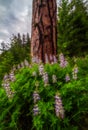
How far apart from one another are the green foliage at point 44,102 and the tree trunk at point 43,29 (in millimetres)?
2767

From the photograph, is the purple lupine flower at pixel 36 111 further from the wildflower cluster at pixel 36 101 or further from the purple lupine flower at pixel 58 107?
the purple lupine flower at pixel 58 107

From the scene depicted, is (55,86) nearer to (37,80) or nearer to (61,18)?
(37,80)

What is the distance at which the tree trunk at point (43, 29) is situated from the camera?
26.2 feet

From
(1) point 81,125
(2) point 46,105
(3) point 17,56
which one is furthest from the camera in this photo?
(3) point 17,56

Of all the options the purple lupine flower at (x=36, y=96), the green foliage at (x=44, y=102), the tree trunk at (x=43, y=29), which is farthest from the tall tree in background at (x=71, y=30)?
the purple lupine flower at (x=36, y=96)

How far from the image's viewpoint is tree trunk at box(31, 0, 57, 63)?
798cm

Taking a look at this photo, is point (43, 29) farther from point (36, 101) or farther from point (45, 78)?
point (36, 101)

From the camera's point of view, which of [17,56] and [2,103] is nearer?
[2,103]

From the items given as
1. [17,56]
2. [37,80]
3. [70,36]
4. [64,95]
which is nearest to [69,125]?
[64,95]

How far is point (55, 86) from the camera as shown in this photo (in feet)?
15.9

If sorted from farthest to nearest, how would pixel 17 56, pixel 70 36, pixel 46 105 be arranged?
pixel 70 36 → pixel 17 56 → pixel 46 105

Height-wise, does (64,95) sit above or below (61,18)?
below

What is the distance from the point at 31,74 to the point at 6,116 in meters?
0.80

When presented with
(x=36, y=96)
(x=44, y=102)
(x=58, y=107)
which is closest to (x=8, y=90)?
(x=36, y=96)
